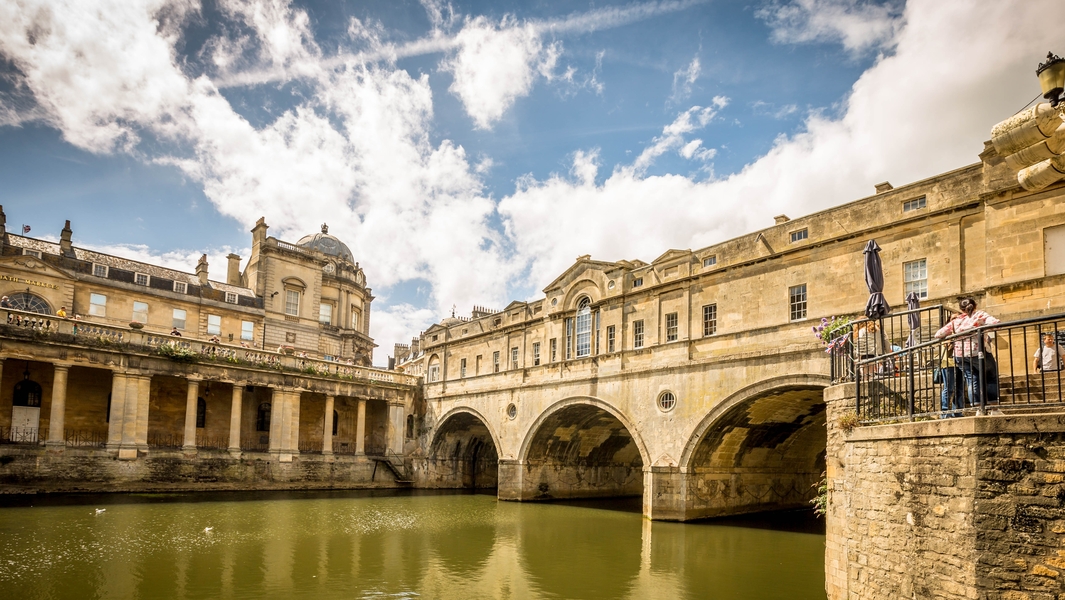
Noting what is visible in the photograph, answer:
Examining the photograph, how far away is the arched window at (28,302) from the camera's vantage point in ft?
109

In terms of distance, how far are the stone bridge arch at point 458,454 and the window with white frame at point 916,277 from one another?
22851 mm

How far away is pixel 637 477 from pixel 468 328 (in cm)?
1204

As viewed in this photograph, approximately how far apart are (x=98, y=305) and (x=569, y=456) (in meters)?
27.2

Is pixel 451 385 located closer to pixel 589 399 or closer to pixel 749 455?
pixel 589 399

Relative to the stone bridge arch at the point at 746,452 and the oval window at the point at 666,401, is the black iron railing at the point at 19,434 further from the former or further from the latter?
the stone bridge arch at the point at 746,452

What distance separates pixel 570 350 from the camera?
28609 mm

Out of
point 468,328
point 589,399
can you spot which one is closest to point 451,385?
point 468,328

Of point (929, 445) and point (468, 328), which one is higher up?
point (468, 328)

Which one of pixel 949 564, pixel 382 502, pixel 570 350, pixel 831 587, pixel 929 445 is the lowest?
pixel 382 502

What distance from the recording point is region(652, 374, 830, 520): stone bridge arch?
2109 cm

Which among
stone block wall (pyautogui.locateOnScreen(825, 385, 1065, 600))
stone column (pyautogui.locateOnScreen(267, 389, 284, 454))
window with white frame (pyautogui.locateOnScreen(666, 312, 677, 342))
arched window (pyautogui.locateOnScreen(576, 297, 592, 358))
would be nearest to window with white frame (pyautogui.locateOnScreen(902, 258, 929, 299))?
window with white frame (pyautogui.locateOnScreen(666, 312, 677, 342))

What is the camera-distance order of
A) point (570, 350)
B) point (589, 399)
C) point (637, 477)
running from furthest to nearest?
point (637, 477) → point (570, 350) → point (589, 399)

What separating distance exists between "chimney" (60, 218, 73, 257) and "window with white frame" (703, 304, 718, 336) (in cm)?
3450

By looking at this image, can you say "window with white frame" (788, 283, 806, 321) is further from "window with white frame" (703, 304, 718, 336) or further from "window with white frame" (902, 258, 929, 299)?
"window with white frame" (902, 258, 929, 299)
